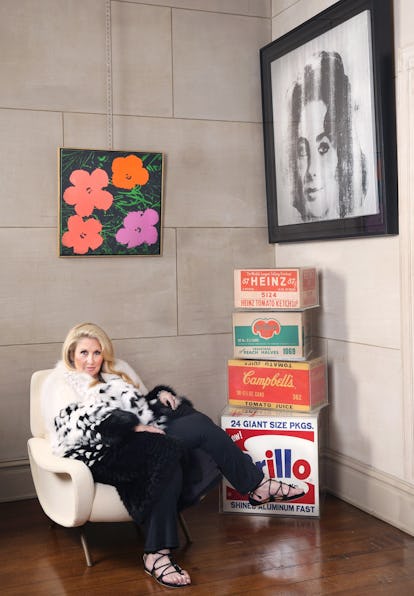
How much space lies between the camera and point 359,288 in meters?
3.55

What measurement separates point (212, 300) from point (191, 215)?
0.52 meters

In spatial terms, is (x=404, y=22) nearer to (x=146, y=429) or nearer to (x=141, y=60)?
(x=141, y=60)

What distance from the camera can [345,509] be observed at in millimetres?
3574

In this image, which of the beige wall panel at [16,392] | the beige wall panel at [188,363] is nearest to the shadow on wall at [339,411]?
the beige wall panel at [188,363]

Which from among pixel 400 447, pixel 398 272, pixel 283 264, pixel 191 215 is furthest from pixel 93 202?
pixel 400 447

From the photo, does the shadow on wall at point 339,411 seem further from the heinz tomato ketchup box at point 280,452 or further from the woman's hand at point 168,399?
the woman's hand at point 168,399

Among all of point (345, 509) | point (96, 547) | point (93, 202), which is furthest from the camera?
point (93, 202)

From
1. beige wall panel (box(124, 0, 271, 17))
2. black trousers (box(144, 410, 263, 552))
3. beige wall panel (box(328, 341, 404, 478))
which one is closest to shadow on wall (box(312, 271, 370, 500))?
beige wall panel (box(328, 341, 404, 478))

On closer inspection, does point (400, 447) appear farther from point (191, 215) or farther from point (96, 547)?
point (191, 215)

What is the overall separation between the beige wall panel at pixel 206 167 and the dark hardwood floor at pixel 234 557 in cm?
171

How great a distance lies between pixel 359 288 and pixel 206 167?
1.22m

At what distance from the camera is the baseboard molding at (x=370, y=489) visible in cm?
324

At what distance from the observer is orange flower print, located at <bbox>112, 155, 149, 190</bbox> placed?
3904mm

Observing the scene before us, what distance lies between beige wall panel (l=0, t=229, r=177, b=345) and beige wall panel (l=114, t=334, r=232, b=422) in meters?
0.08
